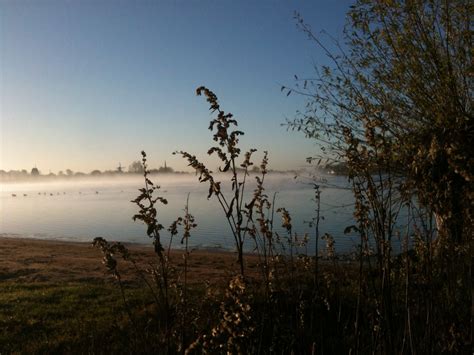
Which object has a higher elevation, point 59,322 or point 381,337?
point 381,337

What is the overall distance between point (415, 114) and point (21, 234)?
45.7 meters

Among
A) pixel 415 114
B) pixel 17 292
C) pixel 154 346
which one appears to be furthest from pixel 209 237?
pixel 154 346

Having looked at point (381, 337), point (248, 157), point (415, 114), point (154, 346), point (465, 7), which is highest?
point (465, 7)

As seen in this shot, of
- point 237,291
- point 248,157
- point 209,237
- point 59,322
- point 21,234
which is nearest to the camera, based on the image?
point 237,291

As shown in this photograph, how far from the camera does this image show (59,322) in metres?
9.04

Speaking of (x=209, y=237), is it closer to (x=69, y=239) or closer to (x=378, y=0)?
(x=69, y=239)

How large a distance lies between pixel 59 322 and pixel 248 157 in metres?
7.42

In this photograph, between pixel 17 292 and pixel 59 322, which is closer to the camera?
pixel 59 322

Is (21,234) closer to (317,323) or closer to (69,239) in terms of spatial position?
(69,239)

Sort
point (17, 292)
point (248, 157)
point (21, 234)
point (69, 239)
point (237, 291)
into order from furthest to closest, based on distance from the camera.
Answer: point (21, 234) → point (69, 239) → point (17, 292) → point (248, 157) → point (237, 291)

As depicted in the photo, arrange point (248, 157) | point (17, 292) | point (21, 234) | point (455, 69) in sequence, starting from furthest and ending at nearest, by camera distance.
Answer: point (21, 234), point (17, 292), point (455, 69), point (248, 157)

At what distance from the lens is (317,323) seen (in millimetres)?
7441

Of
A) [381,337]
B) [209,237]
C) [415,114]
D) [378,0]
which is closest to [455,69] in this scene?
[415,114]

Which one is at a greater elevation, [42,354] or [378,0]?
[378,0]
